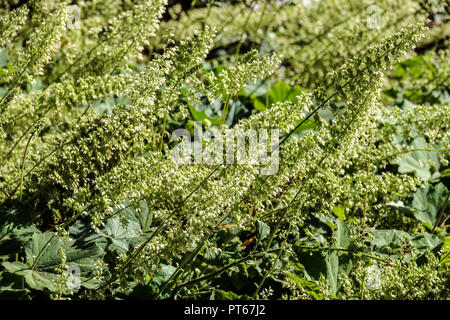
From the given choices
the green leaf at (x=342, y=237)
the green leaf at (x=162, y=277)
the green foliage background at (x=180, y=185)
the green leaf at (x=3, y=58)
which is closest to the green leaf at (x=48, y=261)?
the green foliage background at (x=180, y=185)

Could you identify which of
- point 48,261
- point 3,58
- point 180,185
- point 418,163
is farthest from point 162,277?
point 418,163

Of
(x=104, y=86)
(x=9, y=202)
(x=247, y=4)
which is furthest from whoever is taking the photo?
(x=247, y=4)

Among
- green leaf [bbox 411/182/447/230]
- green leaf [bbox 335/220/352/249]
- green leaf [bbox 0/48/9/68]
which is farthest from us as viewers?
green leaf [bbox 0/48/9/68]

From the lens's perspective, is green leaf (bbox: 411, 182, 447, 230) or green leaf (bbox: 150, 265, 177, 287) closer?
green leaf (bbox: 150, 265, 177, 287)

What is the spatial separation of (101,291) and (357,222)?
1072mm

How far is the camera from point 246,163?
1354mm

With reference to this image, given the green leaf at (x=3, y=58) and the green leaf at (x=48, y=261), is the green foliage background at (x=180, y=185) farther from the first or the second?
the green leaf at (x=3, y=58)

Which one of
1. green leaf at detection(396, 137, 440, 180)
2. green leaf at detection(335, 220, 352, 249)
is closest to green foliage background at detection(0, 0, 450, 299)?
green leaf at detection(335, 220, 352, 249)

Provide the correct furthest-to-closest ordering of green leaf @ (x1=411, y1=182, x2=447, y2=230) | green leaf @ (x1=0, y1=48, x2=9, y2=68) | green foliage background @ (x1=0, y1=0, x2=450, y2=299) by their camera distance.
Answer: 1. green leaf @ (x1=0, y1=48, x2=9, y2=68)
2. green leaf @ (x1=411, y1=182, x2=447, y2=230)
3. green foliage background @ (x1=0, y1=0, x2=450, y2=299)

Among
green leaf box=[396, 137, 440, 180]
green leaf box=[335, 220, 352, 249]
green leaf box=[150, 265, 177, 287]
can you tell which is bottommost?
green leaf box=[150, 265, 177, 287]

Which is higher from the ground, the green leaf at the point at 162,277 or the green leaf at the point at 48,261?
the green leaf at the point at 48,261

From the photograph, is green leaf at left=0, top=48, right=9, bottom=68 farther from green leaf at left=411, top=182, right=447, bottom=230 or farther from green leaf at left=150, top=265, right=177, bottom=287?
green leaf at left=411, top=182, right=447, bottom=230
